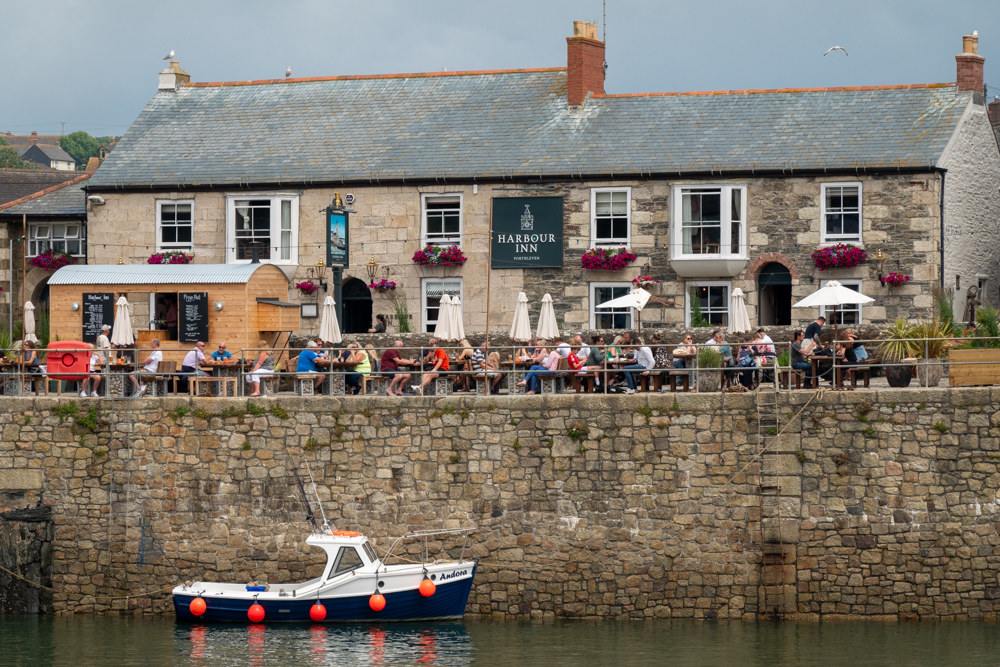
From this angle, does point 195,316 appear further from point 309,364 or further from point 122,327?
point 309,364

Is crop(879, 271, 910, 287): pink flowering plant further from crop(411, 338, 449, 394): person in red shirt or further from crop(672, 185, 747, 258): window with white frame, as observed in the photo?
crop(411, 338, 449, 394): person in red shirt

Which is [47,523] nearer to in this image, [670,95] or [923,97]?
[670,95]

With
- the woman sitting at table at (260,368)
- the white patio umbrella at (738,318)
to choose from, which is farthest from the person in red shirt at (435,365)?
the white patio umbrella at (738,318)

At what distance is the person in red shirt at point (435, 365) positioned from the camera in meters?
22.5

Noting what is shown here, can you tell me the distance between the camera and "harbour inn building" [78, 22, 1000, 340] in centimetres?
2977

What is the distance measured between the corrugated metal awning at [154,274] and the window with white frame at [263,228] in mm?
4887

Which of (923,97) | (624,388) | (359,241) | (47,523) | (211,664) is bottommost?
(211,664)

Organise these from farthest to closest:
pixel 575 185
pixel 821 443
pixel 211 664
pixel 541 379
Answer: pixel 575 185
pixel 541 379
pixel 821 443
pixel 211 664

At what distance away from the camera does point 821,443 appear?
21016 millimetres

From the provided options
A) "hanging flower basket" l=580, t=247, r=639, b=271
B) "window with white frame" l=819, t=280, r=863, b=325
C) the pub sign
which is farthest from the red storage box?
"window with white frame" l=819, t=280, r=863, b=325

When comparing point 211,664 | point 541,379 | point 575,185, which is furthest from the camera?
point 575,185

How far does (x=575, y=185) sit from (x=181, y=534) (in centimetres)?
1202


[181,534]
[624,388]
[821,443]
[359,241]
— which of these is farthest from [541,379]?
[359,241]

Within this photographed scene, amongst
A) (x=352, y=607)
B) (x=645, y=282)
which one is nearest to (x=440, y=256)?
(x=645, y=282)
